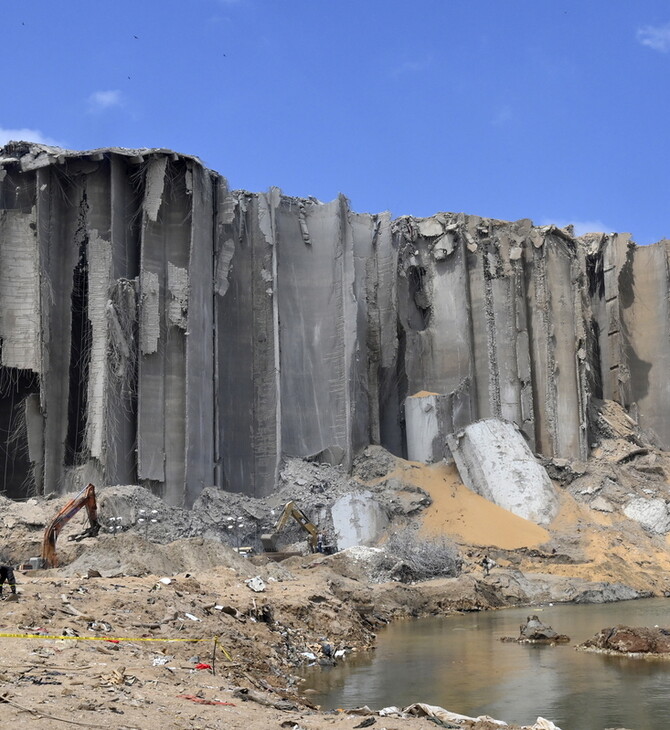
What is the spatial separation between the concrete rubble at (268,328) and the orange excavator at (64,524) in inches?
257

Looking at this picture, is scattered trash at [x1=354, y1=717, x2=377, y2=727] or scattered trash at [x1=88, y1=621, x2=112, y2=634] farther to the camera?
scattered trash at [x1=88, y1=621, x2=112, y2=634]

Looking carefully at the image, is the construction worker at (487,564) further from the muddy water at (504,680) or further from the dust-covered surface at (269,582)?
the muddy water at (504,680)

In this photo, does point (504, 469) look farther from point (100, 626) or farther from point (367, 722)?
point (367, 722)

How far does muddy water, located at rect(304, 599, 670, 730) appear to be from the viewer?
35.3 feet

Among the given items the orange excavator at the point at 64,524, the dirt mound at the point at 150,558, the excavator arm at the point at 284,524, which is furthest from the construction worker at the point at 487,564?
the orange excavator at the point at 64,524

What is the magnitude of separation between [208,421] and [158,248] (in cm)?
553

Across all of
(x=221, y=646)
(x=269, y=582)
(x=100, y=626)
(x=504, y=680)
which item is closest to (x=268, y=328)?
(x=269, y=582)

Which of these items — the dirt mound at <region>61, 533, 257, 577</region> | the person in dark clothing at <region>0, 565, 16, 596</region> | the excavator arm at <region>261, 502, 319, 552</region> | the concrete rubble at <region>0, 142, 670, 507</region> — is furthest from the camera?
the concrete rubble at <region>0, 142, 670, 507</region>

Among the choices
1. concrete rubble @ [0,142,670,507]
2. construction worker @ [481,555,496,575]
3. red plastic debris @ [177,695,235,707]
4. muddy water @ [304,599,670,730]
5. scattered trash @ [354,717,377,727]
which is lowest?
muddy water @ [304,599,670,730]

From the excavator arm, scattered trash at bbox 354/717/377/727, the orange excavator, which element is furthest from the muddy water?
the excavator arm

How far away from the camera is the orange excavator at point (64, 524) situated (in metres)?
19.9

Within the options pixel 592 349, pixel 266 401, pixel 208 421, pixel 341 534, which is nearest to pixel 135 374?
pixel 208 421

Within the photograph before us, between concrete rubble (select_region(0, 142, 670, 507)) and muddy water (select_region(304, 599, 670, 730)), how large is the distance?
1443 centimetres

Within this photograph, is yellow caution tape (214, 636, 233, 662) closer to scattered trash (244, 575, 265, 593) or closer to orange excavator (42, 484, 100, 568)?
scattered trash (244, 575, 265, 593)
